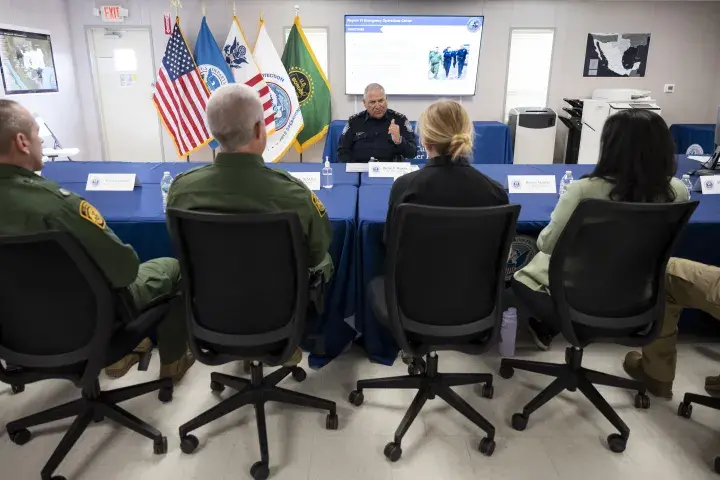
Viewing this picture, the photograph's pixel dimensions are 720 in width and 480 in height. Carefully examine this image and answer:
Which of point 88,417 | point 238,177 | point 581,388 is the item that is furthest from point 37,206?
point 581,388

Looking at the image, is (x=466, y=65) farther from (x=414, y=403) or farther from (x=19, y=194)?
(x=19, y=194)

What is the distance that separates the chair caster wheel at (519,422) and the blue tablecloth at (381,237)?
61cm

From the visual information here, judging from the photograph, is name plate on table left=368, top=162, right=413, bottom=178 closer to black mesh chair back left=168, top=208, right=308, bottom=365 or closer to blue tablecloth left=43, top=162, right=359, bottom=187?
blue tablecloth left=43, top=162, right=359, bottom=187

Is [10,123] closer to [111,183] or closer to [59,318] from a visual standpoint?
[59,318]

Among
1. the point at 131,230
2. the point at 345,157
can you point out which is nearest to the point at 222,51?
the point at 345,157

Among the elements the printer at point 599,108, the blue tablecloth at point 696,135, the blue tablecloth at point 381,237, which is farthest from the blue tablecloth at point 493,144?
the blue tablecloth at point 381,237

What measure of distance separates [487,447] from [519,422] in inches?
7.7

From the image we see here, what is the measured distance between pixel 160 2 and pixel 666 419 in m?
5.74

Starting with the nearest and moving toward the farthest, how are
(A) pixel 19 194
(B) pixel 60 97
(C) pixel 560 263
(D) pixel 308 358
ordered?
(A) pixel 19 194, (C) pixel 560 263, (D) pixel 308 358, (B) pixel 60 97

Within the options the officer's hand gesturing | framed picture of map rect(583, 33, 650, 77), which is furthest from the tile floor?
framed picture of map rect(583, 33, 650, 77)

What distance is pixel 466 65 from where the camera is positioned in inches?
211

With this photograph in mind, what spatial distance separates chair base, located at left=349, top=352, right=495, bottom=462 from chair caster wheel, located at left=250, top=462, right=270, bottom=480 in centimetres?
41

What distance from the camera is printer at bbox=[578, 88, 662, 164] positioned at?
5.06 m

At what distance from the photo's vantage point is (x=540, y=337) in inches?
91.2
